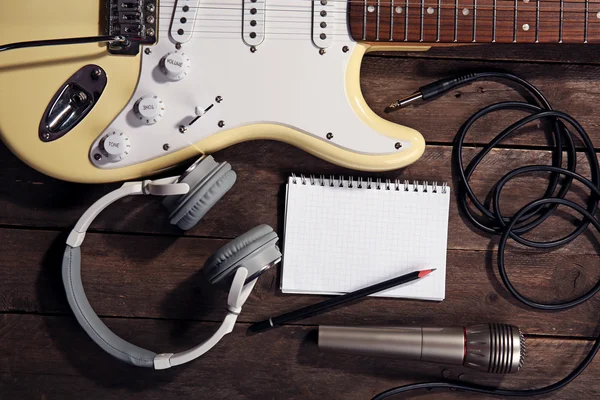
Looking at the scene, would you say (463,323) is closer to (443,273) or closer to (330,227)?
(443,273)

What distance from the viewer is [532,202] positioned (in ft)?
3.07

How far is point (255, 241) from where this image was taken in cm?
84

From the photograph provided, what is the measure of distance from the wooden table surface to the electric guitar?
90 mm

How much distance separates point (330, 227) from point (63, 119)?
18.0 inches

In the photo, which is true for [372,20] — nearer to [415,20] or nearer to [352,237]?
[415,20]

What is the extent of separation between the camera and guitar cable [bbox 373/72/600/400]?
0.94 metres

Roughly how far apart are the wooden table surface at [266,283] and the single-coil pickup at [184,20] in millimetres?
199

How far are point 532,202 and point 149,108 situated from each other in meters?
0.63

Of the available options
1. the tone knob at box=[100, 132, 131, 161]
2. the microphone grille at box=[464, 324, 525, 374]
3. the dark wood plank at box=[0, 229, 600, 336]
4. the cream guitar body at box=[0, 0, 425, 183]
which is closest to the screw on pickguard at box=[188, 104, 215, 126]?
the cream guitar body at box=[0, 0, 425, 183]

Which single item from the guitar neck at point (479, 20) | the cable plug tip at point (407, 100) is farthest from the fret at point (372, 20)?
the cable plug tip at point (407, 100)

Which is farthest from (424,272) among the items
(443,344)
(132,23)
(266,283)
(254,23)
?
(132,23)

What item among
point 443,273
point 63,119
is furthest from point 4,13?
point 443,273

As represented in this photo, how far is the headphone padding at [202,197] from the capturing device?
84cm

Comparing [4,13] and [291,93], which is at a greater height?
[4,13]
